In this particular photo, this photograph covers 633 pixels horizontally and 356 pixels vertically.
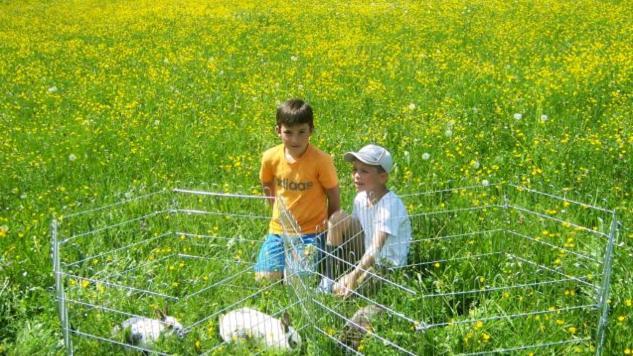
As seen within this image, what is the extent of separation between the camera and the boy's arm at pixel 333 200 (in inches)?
167

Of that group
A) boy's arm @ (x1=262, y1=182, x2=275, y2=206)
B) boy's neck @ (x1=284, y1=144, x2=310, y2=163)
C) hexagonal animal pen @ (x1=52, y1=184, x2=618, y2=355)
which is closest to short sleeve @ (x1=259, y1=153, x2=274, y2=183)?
boy's arm @ (x1=262, y1=182, x2=275, y2=206)

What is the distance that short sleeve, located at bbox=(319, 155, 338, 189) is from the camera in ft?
13.8

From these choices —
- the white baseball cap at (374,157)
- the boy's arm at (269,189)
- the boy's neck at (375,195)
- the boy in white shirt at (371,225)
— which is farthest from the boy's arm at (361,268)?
the boy's arm at (269,189)

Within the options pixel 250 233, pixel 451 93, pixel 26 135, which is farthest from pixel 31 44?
pixel 250 233

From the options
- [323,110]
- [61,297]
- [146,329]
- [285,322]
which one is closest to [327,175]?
[285,322]

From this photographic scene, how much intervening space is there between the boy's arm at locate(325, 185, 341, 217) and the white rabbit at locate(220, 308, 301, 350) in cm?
106

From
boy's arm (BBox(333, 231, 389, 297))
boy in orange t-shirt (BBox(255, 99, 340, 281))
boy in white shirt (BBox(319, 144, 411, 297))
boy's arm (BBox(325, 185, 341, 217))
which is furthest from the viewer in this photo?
boy's arm (BBox(325, 185, 341, 217))

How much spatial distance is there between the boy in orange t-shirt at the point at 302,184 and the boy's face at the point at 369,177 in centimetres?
27

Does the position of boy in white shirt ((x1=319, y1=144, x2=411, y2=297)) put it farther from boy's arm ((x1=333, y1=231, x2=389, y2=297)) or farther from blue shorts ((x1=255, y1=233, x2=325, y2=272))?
blue shorts ((x1=255, y1=233, x2=325, y2=272))

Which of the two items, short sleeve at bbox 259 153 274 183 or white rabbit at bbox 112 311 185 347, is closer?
white rabbit at bbox 112 311 185 347

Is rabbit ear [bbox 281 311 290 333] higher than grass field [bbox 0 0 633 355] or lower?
lower

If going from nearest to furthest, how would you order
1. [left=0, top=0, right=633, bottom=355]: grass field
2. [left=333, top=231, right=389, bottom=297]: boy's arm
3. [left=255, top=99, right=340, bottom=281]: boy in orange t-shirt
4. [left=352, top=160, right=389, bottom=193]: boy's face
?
[left=333, top=231, right=389, bottom=297]: boy's arm → [left=352, top=160, right=389, bottom=193]: boy's face → [left=255, top=99, right=340, bottom=281]: boy in orange t-shirt → [left=0, top=0, right=633, bottom=355]: grass field

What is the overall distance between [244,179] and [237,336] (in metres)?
2.27

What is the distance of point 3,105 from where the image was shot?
8.00 metres
